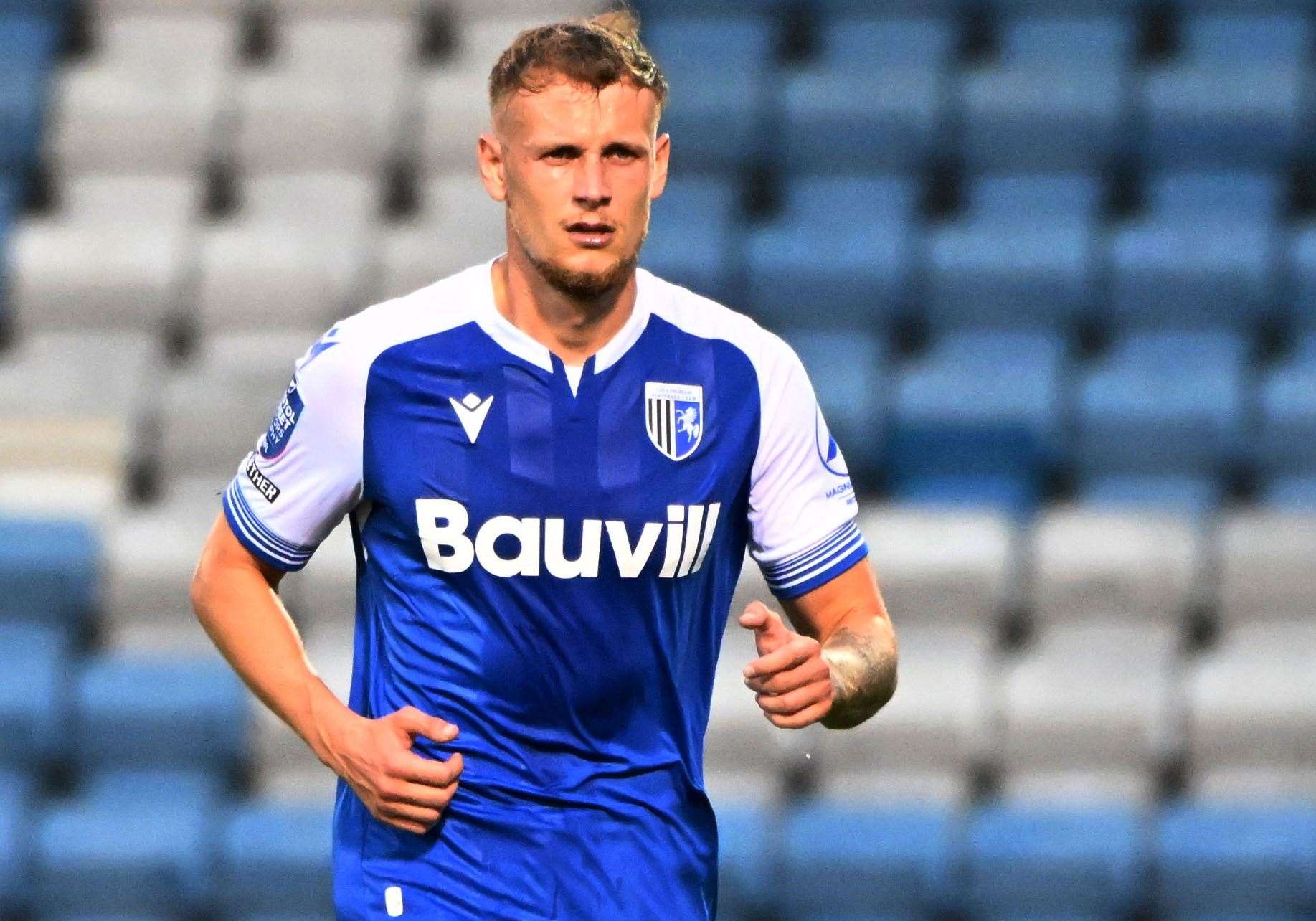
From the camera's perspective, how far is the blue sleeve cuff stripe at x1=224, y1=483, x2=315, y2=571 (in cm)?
266

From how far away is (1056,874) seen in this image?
448 cm

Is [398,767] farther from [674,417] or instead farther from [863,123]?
[863,123]

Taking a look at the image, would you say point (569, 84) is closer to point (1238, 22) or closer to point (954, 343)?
point (954, 343)

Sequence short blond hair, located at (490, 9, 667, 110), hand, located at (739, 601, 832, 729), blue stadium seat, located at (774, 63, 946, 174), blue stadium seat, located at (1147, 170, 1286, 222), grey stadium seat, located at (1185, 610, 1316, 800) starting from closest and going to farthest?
hand, located at (739, 601, 832, 729) < short blond hair, located at (490, 9, 667, 110) < grey stadium seat, located at (1185, 610, 1316, 800) < blue stadium seat, located at (1147, 170, 1286, 222) < blue stadium seat, located at (774, 63, 946, 174)

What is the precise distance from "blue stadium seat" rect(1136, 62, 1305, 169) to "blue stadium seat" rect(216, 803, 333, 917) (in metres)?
2.62

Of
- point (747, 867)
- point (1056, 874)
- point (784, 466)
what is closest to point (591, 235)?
point (784, 466)

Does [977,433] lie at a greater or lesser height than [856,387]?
lesser

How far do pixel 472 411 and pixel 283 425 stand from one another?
233 mm

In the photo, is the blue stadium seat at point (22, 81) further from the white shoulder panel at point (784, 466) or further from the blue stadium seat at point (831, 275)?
the white shoulder panel at point (784, 466)

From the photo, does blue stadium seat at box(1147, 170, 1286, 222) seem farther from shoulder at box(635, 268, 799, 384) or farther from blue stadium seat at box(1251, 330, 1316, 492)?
shoulder at box(635, 268, 799, 384)

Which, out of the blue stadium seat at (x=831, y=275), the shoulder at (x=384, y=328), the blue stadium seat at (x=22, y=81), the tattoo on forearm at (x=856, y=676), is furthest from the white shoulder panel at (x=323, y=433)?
the blue stadium seat at (x=22, y=81)

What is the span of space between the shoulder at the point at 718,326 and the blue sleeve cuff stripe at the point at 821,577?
25 cm

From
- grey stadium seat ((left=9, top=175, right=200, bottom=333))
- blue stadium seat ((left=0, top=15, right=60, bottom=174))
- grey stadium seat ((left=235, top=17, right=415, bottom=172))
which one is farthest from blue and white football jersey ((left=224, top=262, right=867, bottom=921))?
blue stadium seat ((left=0, top=15, right=60, bottom=174))

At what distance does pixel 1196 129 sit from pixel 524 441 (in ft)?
10.9
